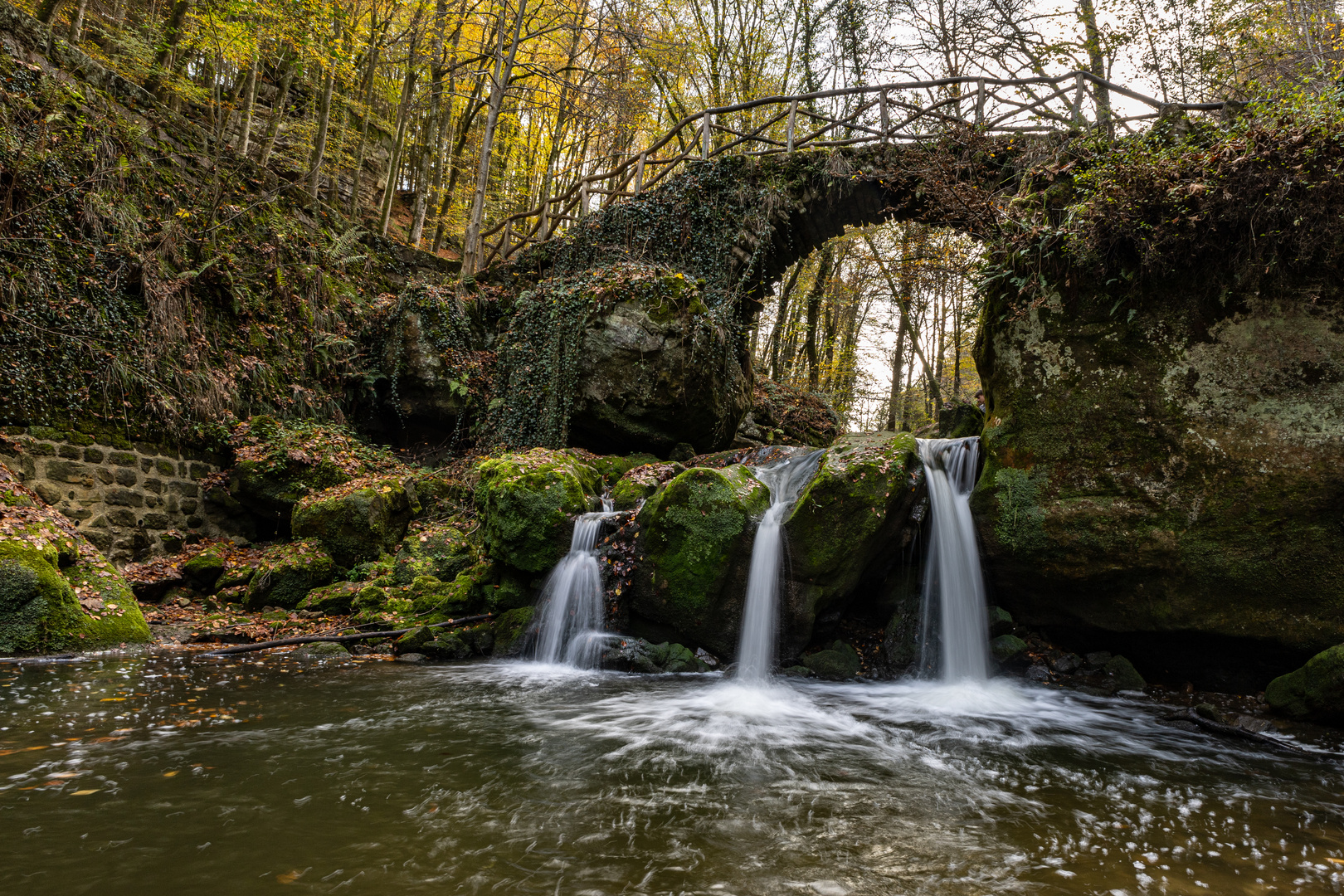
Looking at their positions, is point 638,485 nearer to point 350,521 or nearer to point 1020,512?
point 350,521

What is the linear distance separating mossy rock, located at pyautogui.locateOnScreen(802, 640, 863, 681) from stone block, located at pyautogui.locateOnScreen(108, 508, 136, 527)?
9490 mm

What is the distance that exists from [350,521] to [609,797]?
7.57 metres

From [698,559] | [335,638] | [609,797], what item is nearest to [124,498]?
[335,638]

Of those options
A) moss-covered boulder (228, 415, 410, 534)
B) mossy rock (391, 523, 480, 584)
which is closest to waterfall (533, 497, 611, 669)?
mossy rock (391, 523, 480, 584)

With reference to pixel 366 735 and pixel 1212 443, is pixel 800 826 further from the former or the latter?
pixel 1212 443

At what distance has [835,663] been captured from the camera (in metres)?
6.85

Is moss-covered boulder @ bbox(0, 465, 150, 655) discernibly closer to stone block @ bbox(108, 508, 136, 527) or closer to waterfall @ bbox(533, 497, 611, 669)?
stone block @ bbox(108, 508, 136, 527)

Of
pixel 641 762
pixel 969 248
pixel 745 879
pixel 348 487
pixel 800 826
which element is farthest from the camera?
pixel 969 248

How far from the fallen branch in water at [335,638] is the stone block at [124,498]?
145 inches

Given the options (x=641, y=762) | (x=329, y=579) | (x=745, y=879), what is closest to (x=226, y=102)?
(x=329, y=579)

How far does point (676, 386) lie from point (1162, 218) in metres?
6.88

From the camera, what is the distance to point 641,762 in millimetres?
3830

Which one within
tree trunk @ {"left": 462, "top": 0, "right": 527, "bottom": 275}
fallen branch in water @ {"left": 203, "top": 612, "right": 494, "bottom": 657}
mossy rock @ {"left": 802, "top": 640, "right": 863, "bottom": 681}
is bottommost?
fallen branch in water @ {"left": 203, "top": 612, "right": 494, "bottom": 657}

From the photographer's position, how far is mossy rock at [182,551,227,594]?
846 centimetres
